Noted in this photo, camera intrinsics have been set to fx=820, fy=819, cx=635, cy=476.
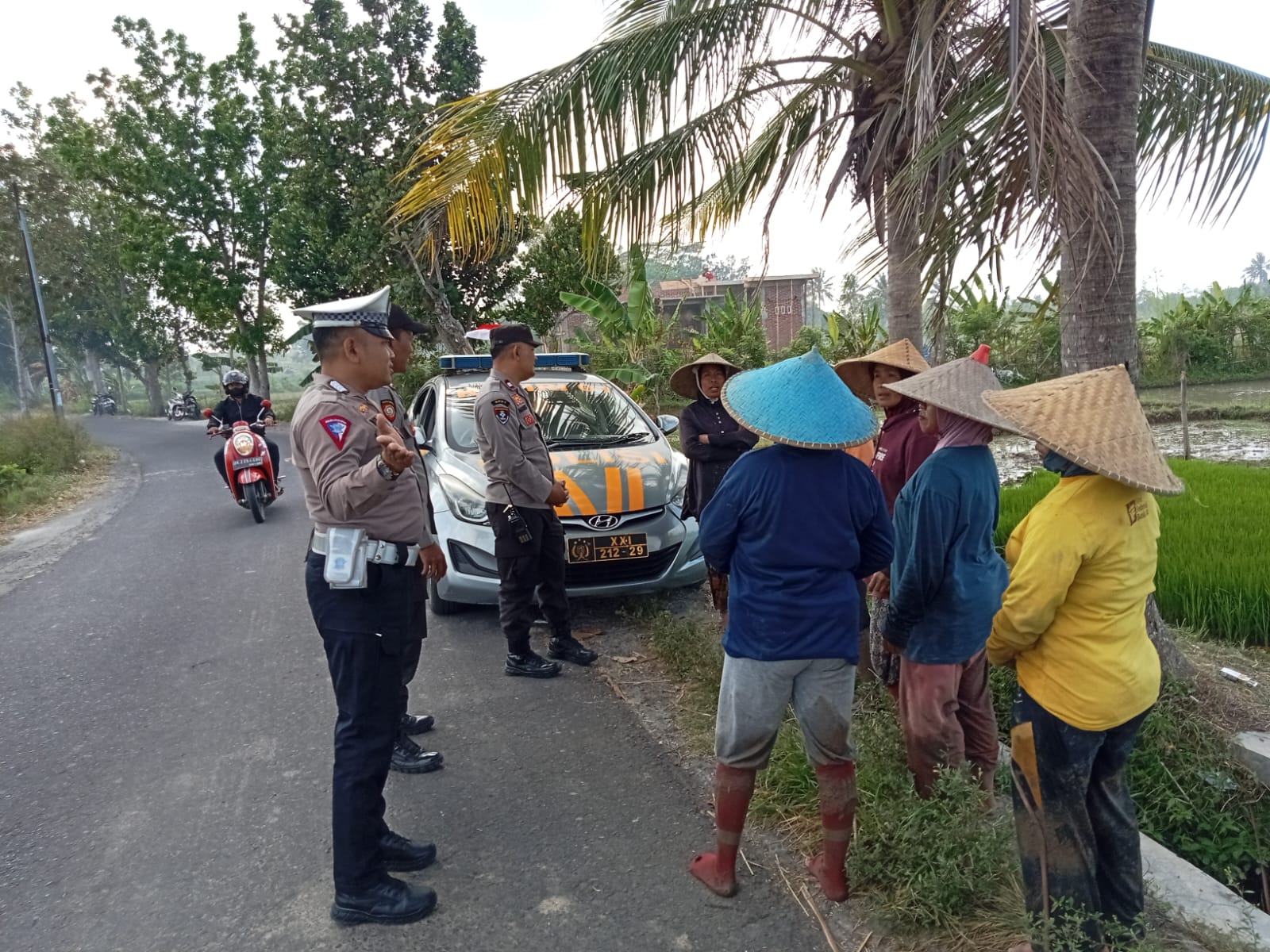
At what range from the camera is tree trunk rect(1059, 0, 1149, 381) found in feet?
11.4

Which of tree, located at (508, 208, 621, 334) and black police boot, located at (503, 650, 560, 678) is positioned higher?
tree, located at (508, 208, 621, 334)

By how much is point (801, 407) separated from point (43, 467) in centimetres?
1458

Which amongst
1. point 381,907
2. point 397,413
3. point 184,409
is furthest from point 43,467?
point 184,409

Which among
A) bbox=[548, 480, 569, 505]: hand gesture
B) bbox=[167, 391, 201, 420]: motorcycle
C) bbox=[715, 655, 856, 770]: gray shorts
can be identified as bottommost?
bbox=[167, 391, 201, 420]: motorcycle

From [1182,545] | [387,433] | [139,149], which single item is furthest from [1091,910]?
[139,149]

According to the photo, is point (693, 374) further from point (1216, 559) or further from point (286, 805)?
point (1216, 559)

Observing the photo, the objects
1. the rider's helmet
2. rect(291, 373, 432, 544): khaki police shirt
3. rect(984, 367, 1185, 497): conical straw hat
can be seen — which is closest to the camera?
rect(984, 367, 1185, 497): conical straw hat

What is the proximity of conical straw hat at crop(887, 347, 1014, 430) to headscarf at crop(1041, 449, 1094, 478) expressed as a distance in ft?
0.74

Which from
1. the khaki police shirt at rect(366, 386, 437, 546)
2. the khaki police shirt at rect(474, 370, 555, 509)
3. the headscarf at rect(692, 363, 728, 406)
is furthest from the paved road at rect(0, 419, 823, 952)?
the headscarf at rect(692, 363, 728, 406)

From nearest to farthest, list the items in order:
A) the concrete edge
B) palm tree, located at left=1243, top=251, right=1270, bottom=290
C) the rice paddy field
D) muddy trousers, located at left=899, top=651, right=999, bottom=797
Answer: muddy trousers, located at left=899, top=651, right=999, bottom=797
the rice paddy field
the concrete edge
palm tree, located at left=1243, top=251, right=1270, bottom=290

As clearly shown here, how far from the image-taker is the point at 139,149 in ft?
82.1

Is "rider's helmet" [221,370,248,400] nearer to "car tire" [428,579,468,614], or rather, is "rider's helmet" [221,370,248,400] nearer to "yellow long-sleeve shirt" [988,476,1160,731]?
"car tire" [428,579,468,614]

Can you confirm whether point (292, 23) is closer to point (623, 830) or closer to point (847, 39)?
point (847, 39)

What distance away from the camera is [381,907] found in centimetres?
261
